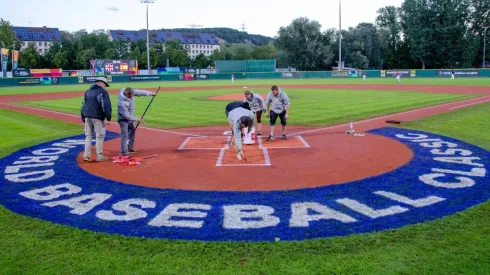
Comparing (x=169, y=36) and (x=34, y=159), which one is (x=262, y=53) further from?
(x=34, y=159)

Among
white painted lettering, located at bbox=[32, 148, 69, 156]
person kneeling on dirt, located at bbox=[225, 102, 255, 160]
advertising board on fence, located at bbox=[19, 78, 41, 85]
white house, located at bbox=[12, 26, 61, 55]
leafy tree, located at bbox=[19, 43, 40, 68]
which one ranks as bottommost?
white painted lettering, located at bbox=[32, 148, 69, 156]

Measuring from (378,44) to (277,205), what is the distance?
9181 centimetres

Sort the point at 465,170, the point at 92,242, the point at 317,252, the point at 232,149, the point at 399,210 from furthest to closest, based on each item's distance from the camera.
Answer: the point at 232,149
the point at 465,170
the point at 399,210
the point at 92,242
the point at 317,252

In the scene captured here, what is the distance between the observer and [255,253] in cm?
538

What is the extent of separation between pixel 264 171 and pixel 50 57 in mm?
98187

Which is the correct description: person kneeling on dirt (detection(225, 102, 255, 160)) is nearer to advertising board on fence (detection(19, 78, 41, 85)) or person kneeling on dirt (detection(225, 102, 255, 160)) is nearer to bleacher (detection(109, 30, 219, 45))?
advertising board on fence (detection(19, 78, 41, 85))

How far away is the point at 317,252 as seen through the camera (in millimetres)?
5371

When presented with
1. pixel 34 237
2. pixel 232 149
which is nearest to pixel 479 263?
pixel 34 237

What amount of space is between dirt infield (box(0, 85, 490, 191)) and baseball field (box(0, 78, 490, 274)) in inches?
1.9

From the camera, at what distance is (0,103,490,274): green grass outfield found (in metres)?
4.97

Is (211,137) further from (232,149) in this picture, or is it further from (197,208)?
(197,208)

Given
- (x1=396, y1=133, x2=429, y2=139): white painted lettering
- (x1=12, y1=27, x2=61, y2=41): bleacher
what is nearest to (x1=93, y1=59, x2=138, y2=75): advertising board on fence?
(x1=396, y1=133, x2=429, y2=139): white painted lettering

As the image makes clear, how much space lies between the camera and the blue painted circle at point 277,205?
6.15m

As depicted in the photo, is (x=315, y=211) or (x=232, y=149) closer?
(x=315, y=211)
